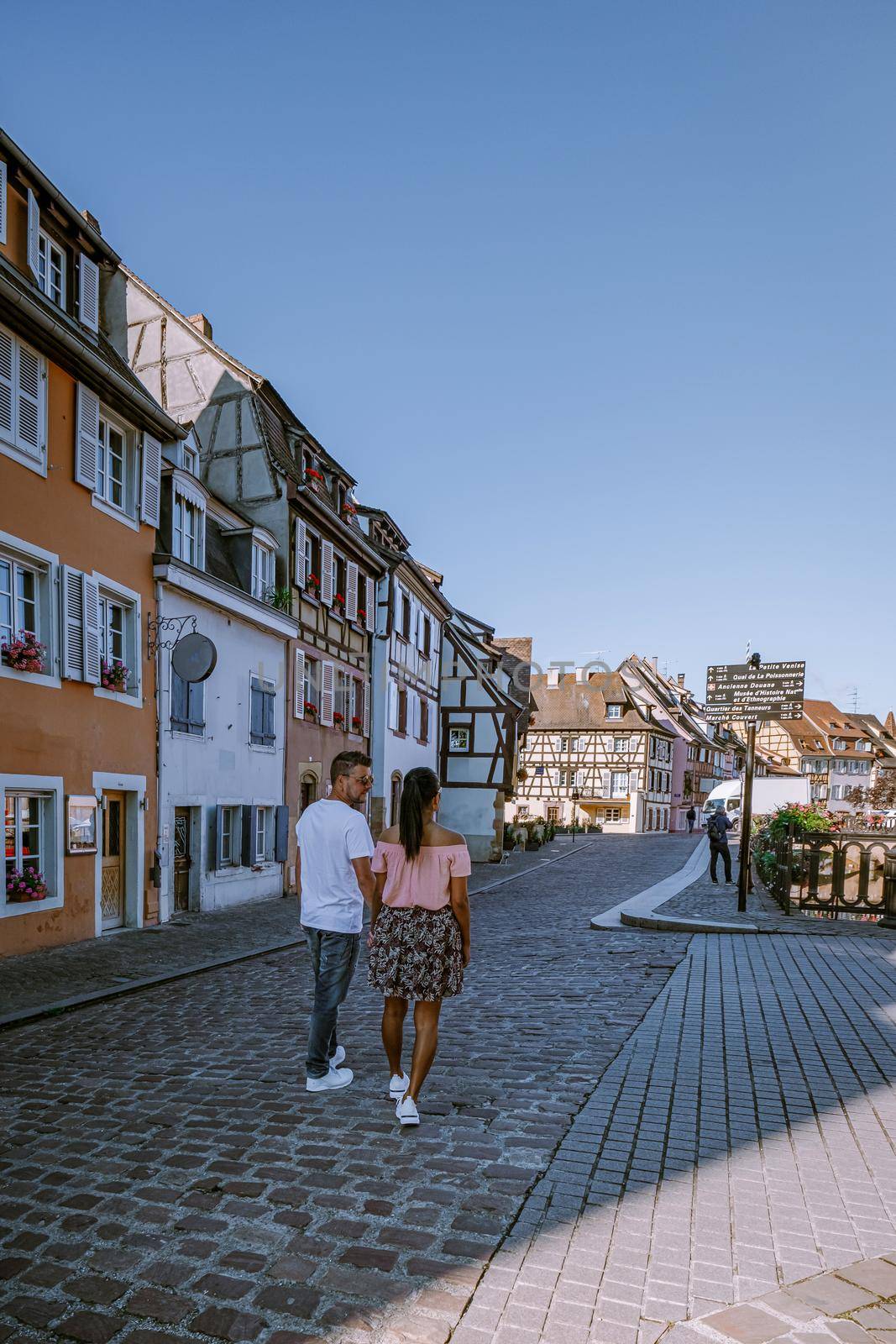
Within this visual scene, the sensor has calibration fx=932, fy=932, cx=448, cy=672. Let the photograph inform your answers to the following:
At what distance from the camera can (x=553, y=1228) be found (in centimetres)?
359

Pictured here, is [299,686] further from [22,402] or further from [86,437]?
[22,402]

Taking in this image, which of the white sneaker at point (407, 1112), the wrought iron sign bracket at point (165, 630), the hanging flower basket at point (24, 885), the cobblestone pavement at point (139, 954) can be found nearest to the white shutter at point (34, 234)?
the wrought iron sign bracket at point (165, 630)

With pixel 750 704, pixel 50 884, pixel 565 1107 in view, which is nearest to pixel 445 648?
pixel 750 704

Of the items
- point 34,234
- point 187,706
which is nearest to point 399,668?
point 187,706

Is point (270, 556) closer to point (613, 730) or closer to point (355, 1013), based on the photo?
point (355, 1013)

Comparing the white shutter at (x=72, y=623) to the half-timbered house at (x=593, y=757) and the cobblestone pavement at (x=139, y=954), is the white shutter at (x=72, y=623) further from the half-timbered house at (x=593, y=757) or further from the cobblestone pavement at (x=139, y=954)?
the half-timbered house at (x=593, y=757)

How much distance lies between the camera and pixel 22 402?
11172 millimetres

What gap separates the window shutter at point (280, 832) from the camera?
18484 mm

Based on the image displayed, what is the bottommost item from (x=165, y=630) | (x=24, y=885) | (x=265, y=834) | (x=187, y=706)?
(x=265, y=834)

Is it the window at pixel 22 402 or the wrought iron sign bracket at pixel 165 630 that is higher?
the window at pixel 22 402

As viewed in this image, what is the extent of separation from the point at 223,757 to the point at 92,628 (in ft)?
14.8

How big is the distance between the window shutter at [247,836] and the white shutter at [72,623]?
5742mm

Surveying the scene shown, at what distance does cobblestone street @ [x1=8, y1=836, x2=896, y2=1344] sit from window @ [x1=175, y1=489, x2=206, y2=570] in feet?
30.4

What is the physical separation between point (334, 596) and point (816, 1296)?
19.4 metres
